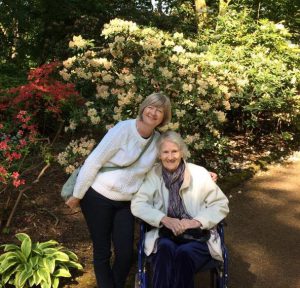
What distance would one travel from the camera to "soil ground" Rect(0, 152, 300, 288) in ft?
12.4

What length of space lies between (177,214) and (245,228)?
1860 mm

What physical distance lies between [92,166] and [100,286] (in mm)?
825

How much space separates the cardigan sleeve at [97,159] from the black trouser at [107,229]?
0.23 feet

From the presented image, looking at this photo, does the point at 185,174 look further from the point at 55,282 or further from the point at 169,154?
the point at 55,282

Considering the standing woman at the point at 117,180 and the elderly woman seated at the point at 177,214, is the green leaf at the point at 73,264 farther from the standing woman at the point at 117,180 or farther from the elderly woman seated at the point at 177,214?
the elderly woman seated at the point at 177,214

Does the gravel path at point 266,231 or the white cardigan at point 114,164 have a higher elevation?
the white cardigan at point 114,164

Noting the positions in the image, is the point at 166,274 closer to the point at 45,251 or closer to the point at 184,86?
the point at 45,251

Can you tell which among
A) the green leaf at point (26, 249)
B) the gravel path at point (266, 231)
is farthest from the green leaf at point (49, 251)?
the gravel path at point (266, 231)

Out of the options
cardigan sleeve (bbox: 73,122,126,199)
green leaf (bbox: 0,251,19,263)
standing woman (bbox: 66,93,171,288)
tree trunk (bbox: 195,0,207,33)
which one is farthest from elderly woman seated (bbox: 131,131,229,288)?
tree trunk (bbox: 195,0,207,33)

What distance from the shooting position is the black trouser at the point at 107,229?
2.87 metres

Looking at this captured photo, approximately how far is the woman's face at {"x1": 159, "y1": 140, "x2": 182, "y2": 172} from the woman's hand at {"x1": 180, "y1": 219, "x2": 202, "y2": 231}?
37 cm

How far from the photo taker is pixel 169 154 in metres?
2.97

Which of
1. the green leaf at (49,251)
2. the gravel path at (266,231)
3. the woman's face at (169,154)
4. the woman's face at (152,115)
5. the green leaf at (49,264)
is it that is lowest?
the gravel path at (266,231)

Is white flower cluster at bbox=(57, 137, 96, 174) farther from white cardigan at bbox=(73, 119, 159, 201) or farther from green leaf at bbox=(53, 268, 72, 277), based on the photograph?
white cardigan at bbox=(73, 119, 159, 201)
